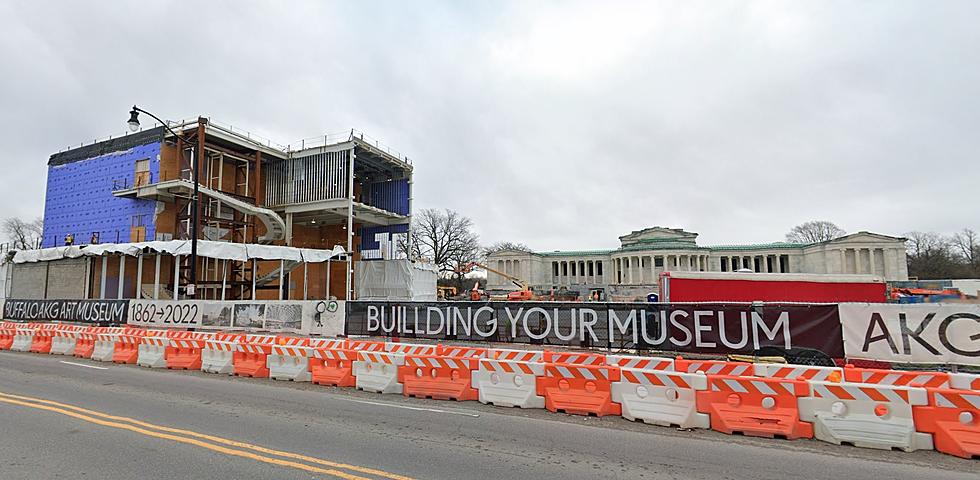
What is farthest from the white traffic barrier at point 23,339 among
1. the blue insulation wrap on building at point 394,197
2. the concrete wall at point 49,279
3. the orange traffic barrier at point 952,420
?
the blue insulation wrap on building at point 394,197

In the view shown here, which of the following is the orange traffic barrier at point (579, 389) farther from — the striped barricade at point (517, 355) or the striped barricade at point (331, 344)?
the striped barricade at point (331, 344)

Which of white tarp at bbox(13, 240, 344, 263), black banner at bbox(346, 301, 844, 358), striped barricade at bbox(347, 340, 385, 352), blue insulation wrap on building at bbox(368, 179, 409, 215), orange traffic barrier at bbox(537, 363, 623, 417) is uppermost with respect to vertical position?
blue insulation wrap on building at bbox(368, 179, 409, 215)

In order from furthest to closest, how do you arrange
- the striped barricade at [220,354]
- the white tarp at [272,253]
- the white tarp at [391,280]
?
the white tarp at [391,280] → the white tarp at [272,253] → the striped barricade at [220,354]

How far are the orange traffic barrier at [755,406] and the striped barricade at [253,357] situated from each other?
30.9ft

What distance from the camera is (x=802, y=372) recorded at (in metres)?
7.82

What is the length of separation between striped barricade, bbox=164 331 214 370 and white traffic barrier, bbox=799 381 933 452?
13143mm

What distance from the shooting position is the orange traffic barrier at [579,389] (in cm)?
813

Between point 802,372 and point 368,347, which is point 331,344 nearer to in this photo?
point 368,347

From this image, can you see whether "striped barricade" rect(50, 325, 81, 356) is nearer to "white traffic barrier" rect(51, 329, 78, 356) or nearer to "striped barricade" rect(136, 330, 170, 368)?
"white traffic barrier" rect(51, 329, 78, 356)

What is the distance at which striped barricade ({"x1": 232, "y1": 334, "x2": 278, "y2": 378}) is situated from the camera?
11.8 meters

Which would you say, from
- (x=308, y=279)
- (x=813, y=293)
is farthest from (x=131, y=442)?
(x=308, y=279)

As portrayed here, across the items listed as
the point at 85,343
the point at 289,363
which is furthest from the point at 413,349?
the point at 85,343

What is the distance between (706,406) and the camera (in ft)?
24.0

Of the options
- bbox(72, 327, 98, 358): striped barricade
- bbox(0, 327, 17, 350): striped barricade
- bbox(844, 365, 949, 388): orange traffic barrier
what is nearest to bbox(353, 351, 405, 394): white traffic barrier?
bbox(844, 365, 949, 388): orange traffic barrier
